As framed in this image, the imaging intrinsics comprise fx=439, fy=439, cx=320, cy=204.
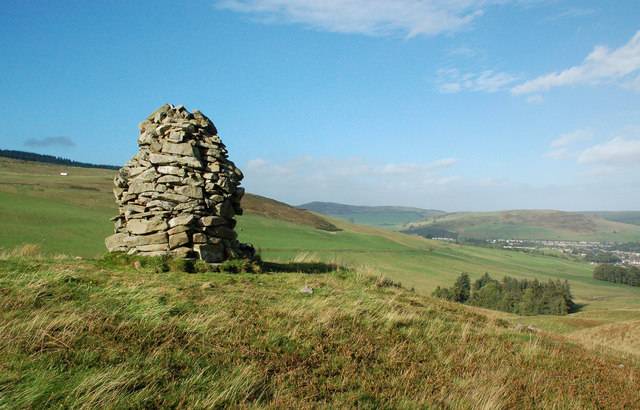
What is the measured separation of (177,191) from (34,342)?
1077 cm

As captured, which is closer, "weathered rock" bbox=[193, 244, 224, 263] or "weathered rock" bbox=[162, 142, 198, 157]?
"weathered rock" bbox=[193, 244, 224, 263]

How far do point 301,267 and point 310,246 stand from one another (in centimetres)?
5862

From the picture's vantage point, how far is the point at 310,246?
78.8m

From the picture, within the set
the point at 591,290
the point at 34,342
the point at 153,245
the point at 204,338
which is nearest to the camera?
the point at 34,342

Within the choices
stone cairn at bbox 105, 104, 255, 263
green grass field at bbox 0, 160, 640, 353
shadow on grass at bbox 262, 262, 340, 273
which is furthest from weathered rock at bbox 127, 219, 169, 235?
green grass field at bbox 0, 160, 640, 353

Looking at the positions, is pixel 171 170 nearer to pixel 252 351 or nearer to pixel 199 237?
pixel 199 237

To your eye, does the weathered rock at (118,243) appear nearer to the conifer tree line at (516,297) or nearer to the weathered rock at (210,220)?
the weathered rock at (210,220)

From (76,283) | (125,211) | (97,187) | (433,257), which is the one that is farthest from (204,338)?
(433,257)

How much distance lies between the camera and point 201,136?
18.7 m

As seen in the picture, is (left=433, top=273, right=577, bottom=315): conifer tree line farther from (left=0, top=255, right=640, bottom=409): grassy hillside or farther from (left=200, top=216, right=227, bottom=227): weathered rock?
(left=0, top=255, right=640, bottom=409): grassy hillside

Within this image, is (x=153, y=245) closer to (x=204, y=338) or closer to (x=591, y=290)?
(x=204, y=338)

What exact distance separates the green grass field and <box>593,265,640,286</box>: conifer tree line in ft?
12.1

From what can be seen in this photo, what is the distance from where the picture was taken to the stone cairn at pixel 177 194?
53.8 ft

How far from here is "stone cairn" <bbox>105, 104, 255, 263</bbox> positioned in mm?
16391
